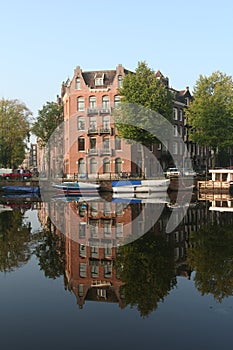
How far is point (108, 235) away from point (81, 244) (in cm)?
251

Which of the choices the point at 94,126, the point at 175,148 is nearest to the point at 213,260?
the point at 94,126

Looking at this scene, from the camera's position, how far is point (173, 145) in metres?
Result: 73.1

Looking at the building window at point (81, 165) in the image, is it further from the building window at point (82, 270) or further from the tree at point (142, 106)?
the building window at point (82, 270)

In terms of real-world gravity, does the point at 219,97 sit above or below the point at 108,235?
above

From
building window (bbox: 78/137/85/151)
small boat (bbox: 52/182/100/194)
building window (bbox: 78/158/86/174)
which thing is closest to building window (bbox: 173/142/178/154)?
building window (bbox: 78/137/85/151)

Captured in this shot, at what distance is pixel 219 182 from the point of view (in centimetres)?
5381

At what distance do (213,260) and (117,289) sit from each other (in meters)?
4.53

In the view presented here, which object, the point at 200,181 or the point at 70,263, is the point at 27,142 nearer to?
the point at 200,181

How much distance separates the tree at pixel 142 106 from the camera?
51.0 metres

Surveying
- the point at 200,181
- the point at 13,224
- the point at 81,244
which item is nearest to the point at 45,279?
the point at 81,244

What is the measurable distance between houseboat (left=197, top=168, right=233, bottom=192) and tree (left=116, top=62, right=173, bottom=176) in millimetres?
9914

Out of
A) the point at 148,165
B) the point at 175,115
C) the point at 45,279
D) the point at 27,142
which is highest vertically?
the point at 175,115

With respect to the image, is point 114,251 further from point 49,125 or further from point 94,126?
point 49,125

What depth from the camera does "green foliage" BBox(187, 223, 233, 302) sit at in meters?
10.2
